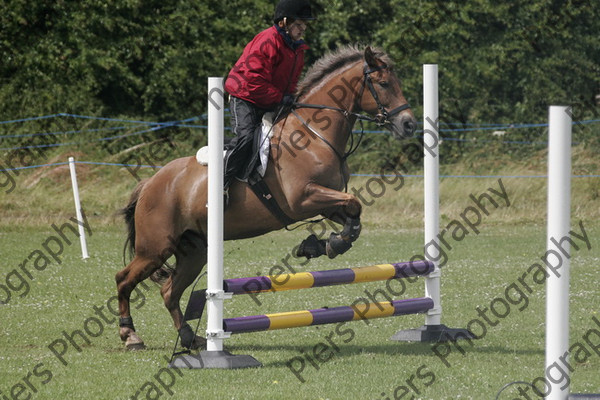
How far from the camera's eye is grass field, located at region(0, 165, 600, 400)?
18.6 feet

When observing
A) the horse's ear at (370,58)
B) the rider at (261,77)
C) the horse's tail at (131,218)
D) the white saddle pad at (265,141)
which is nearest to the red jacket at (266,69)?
the rider at (261,77)

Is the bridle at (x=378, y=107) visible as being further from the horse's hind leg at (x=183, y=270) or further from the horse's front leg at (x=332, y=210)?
the horse's hind leg at (x=183, y=270)

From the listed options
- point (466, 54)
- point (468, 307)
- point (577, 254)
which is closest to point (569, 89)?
point (466, 54)

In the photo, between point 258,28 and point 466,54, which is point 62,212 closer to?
point 258,28

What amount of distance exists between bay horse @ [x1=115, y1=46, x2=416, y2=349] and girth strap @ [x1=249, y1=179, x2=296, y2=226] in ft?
0.09

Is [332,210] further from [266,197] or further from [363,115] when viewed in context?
[363,115]

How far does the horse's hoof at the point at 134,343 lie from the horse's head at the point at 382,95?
2511 millimetres

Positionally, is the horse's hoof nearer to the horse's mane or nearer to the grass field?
the grass field

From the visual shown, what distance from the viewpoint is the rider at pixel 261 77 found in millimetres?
6750

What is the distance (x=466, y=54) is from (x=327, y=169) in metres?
15.8

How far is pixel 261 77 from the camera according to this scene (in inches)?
267

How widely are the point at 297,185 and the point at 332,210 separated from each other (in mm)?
331

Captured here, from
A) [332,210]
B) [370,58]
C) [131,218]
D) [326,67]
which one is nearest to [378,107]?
[370,58]

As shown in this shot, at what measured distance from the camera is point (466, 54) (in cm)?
2188
